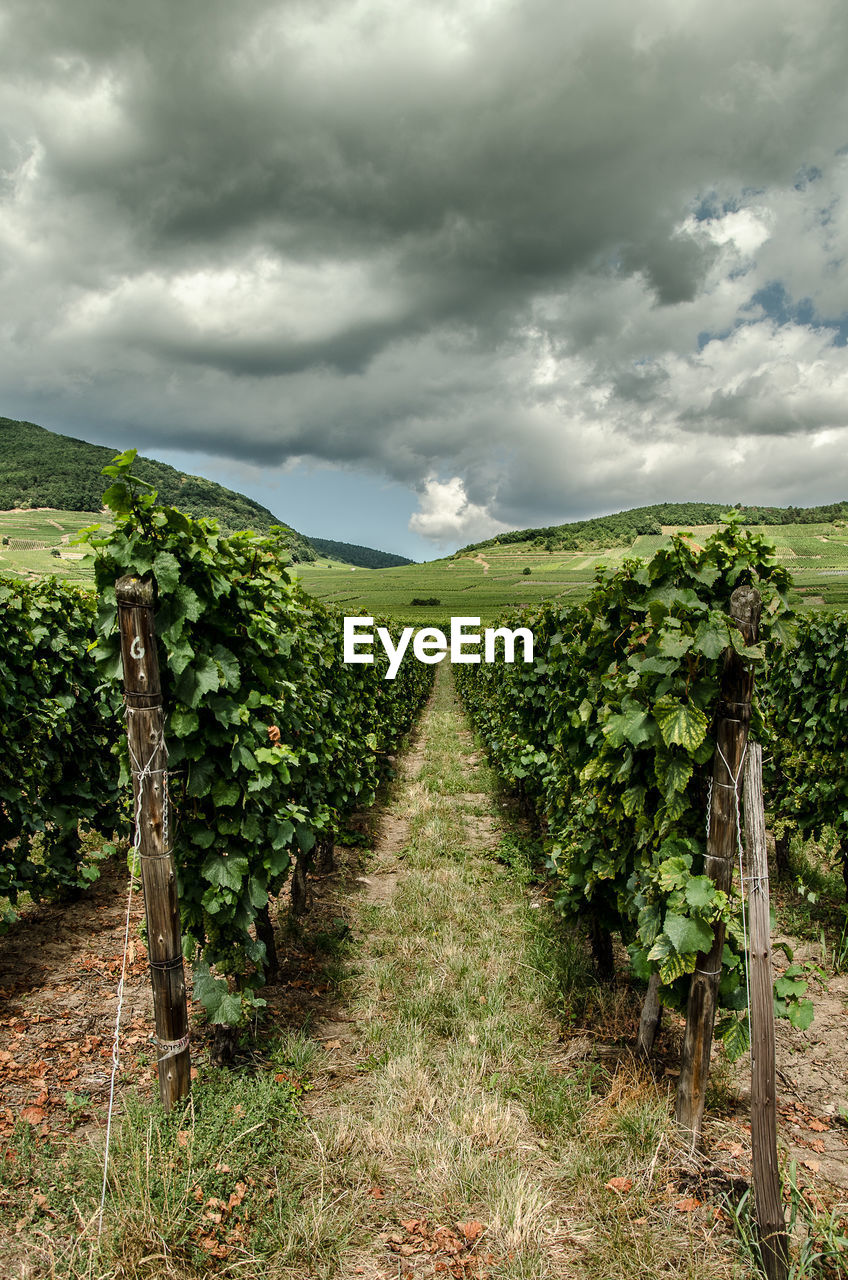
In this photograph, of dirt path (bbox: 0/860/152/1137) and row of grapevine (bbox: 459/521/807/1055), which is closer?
row of grapevine (bbox: 459/521/807/1055)

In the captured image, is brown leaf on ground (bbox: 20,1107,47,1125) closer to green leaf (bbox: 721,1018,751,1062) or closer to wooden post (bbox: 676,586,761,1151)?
wooden post (bbox: 676,586,761,1151)

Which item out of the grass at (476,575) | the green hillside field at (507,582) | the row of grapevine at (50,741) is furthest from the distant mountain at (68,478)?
the row of grapevine at (50,741)

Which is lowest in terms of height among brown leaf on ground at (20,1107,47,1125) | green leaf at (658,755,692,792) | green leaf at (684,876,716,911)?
brown leaf on ground at (20,1107,47,1125)

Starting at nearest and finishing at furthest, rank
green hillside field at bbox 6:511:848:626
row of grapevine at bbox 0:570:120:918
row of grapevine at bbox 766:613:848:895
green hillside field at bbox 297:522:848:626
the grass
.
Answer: row of grapevine at bbox 0:570:120:918 → row of grapevine at bbox 766:613:848:895 → the grass → green hillside field at bbox 297:522:848:626 → green hillside field at bbox 6:511:848:626

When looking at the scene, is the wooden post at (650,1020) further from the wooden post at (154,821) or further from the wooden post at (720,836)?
the wooden post at (154,821)

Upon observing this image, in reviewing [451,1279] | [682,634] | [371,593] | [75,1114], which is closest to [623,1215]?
[451,1279]

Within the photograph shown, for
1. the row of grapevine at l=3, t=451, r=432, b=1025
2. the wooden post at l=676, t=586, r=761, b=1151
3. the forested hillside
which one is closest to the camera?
the wooden post at l=676, t=586, r=761, b=1151

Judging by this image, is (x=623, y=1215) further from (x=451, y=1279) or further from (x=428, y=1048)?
(x=428, y=1048)

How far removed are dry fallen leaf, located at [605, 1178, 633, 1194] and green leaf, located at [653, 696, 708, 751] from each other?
2.17 metres

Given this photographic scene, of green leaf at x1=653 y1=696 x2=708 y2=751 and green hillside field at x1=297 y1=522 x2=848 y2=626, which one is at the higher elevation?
green hillside field at x1=297 y1=522 x2=848 y2=626

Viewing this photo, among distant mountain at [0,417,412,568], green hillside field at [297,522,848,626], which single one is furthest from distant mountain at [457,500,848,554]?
distant mountain at [0,417,412,568]

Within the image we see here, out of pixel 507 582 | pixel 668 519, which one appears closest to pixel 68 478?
pixel 507 582

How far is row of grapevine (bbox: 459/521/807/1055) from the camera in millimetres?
3172

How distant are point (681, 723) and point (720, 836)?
24.8 inches
